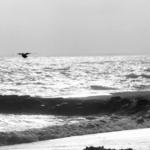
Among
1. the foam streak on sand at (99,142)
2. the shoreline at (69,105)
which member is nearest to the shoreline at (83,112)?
the shoreline at (69,105)

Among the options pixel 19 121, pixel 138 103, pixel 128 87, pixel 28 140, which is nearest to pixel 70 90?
pixel 128 87

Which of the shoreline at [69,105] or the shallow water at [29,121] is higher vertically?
the shoreline at [69,105]

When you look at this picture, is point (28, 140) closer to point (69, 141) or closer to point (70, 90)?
point (69, 141)

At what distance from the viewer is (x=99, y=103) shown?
33.6m

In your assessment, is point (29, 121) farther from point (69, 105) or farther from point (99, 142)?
point (99, 142)

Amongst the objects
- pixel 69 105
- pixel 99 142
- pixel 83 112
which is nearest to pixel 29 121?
pixel 83 112

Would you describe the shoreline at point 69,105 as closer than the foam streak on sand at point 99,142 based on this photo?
No

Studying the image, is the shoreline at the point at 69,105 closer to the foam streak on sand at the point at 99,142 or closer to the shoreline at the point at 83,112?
the shoreline at the point at 83,112

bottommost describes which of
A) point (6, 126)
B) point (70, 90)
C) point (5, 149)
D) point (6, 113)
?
point (5, 149)

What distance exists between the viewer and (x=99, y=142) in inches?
749

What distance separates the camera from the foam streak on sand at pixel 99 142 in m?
18.0

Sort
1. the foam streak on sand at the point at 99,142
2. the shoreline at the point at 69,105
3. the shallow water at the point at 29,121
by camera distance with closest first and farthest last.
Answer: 1. the foam streak on sand at the point at 99,142
2. the shallow water at the point at 29,121
3. the shoreline at the point at 69,105

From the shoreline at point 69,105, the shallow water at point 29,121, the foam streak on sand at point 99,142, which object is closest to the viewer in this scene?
the foam streak on sand at point 99,142

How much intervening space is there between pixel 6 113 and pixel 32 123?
564 centimetres
